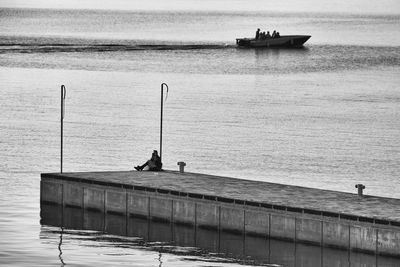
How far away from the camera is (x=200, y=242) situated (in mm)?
49312

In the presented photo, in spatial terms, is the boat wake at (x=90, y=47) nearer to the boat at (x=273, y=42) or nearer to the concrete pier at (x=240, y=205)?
the boat at (x=273, y=42)

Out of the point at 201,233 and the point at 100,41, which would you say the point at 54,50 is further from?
the point at 201,233

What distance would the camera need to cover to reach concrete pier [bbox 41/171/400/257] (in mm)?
46125

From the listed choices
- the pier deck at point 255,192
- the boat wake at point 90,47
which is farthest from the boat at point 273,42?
the pier deck at point 255,192

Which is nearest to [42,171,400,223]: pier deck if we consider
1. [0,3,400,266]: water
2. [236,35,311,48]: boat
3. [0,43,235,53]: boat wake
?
[0,3,400,266]: water

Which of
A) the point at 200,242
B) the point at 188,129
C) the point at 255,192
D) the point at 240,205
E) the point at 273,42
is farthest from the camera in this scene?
the point at 273,42

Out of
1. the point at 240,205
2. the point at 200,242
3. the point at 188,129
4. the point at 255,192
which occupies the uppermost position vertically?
the point at 188,129

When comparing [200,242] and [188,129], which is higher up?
[188,129]

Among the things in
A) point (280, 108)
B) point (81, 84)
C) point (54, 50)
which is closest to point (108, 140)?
point (280, 108)

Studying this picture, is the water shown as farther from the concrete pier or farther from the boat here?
the boat

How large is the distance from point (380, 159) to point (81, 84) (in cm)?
5159

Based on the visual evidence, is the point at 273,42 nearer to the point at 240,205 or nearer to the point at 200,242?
the point at 200,242

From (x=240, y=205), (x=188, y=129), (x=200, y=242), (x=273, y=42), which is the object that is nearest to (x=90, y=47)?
(x=273, y=42)

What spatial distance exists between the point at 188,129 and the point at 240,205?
38.5 meters
